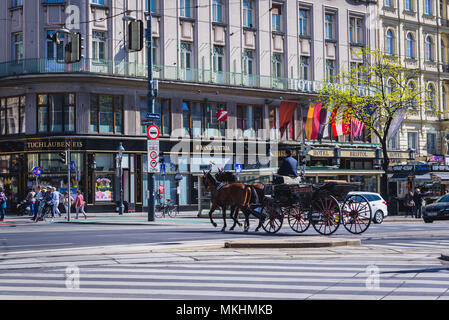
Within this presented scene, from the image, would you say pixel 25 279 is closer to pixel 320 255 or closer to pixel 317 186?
pixel 320 255

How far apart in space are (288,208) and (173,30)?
27.2m

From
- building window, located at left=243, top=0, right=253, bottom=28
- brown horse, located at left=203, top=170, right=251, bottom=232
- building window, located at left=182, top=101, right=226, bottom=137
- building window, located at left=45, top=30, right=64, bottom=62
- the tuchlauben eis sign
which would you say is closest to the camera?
brown horse, located at left=203, top=170, right=251, bottom=232

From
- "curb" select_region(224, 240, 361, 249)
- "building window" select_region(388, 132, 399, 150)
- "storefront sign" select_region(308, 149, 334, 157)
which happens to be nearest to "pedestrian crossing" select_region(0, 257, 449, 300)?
"curb" select_region(224, 240, 361, 249)

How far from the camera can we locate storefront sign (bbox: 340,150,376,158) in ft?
166

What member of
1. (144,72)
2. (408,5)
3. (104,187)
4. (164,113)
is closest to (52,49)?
(144,72)

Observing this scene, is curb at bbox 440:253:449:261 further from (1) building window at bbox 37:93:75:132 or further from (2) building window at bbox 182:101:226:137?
(2) building window at bbox 182:101:226:137

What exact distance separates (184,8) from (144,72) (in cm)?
585

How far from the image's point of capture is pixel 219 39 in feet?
151

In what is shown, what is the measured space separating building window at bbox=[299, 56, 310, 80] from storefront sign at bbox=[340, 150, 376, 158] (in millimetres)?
6434

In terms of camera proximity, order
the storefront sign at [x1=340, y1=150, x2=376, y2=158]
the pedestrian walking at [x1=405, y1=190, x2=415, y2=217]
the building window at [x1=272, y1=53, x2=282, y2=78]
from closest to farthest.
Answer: the pedestrian walking at [x1=405, y1=190, x2=415, y2=217] < the building window at [x1=272, y1=53, x2=282, y2=78] < the storefront sign at [x1=340, y1=150, x2=376, y2=158]

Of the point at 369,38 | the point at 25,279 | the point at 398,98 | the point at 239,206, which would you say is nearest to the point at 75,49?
the point at 239,206

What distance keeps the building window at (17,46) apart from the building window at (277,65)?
1801 centimetres

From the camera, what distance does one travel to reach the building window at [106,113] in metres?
40.7

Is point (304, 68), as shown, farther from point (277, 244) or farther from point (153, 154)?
point (277, 244)
